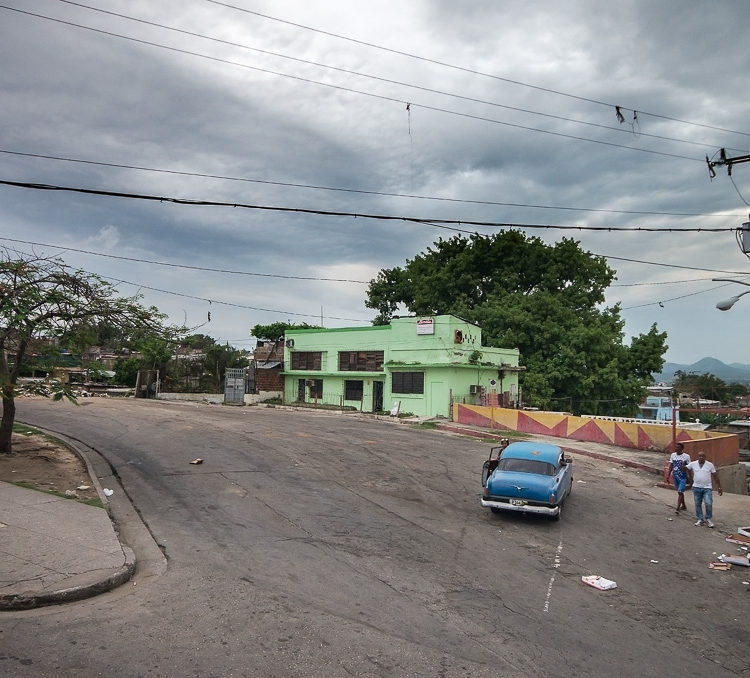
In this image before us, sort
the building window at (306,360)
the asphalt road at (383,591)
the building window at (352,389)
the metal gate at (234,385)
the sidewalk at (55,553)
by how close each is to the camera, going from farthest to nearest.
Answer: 1. the metal gate at (234,385)
2. the building window at (306,360)
3. the building window at (352,389)
4. the sidewalk at (55,553)
5. the asphalt road at (383,591)

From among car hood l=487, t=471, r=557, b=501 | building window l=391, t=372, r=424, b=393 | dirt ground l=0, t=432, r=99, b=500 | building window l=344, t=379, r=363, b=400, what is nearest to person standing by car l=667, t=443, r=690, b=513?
car hood l=487, t=471, r=557, b=501

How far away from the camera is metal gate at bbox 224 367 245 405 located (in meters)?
47.8

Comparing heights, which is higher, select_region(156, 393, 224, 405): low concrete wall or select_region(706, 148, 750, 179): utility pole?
select_region(706, 148, 750, 179): utility pole

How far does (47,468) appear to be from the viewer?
15.9 metres

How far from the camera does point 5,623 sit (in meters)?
6.59

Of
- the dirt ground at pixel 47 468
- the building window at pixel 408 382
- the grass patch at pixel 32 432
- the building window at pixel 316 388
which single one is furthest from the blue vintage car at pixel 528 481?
the building window at pixel 316 388

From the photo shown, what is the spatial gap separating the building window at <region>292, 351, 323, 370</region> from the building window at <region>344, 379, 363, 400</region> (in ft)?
11.7

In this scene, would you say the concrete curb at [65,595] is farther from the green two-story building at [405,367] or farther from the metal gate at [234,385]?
the metal gate at [234,385]

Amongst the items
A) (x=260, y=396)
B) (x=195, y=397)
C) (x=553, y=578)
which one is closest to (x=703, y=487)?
(x=553, y=578)

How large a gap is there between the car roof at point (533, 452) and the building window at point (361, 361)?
2568 centimetres

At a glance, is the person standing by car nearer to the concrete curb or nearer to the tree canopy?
the concrete curb

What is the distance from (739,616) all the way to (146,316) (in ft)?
48.1

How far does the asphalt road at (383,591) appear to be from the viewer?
6125 mm

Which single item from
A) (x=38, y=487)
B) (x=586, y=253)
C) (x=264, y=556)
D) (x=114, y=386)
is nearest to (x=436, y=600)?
(x=264, y=556)
